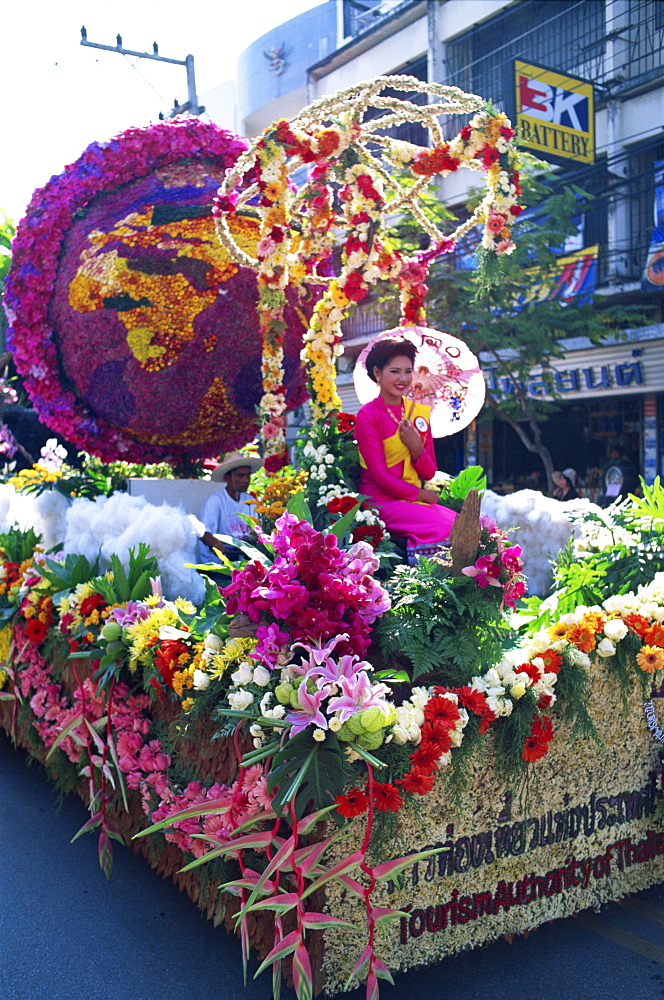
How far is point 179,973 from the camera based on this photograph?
2.85 m

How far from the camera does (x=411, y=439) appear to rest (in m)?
4.27

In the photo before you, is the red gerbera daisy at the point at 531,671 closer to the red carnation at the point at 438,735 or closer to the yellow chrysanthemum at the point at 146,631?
the red carnation at the point at 438,735

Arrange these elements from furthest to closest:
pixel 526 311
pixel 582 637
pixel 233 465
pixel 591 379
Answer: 1. pixel 591 379
2. pixel 526 311
3. pixel 233 465
4. pixel 582 637

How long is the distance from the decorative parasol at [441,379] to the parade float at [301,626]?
3cm

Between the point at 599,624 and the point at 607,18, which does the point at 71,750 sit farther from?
the point at 607,18

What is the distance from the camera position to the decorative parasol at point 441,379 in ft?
15.1

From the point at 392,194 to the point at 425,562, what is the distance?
149 inches

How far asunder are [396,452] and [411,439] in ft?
0.32

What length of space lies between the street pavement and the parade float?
0.36ft

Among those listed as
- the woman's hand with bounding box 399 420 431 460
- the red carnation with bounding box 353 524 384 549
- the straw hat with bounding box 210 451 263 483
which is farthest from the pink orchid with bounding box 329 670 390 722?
the straw hat with bounding box 210 451 263 483

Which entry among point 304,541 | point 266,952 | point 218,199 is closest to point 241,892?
point 266,952

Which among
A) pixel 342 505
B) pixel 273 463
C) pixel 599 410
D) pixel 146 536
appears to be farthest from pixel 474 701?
pixel 599 410

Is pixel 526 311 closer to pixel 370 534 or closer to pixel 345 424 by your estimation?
pixel 345 424

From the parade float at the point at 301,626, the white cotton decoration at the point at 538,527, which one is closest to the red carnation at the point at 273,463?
the parade float at the point at 301,626
